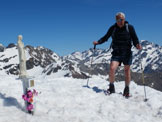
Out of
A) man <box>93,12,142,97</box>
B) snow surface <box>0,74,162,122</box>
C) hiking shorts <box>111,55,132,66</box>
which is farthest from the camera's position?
hiking shorts <box>111,55,132,66</box>

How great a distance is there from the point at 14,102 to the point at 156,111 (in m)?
5.11

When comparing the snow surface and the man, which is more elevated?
the man

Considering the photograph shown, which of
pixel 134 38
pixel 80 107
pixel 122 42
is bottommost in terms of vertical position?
pixel 80 107

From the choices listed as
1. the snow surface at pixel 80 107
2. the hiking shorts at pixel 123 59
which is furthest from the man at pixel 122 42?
the snow surface at pixel 80 107

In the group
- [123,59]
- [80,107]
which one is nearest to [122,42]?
[123,59]

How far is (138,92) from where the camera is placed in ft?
35.0

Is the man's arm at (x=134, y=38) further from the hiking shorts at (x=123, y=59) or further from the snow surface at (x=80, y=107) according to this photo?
the snow surface at (x=80, y=107)

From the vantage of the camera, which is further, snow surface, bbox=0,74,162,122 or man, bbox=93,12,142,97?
man, bbox=93,12,142,97

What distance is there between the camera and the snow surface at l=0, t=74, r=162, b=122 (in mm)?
7307

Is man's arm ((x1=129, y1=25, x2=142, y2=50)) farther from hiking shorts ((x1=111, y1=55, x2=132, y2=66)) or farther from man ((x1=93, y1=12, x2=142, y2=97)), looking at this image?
hiking shorts ((x1=111, y1=55, x2=132, y2=66))

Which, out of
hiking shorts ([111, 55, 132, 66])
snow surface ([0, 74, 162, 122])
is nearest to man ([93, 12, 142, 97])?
hiking shorts ([111, 55, 132, 66])

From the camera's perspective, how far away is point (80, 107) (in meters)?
8.48

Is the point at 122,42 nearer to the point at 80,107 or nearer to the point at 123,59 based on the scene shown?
the point at 123,59

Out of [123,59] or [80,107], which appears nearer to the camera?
[80,107]
